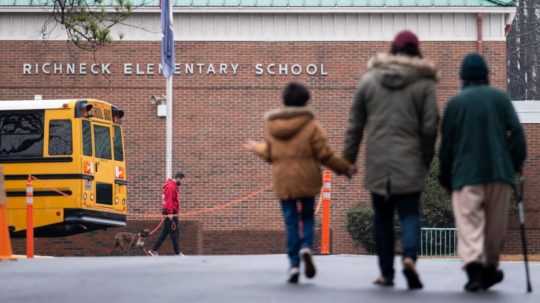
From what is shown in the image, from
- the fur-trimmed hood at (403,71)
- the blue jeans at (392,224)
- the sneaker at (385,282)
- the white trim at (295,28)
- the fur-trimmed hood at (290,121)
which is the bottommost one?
the sneaker at (385,282)

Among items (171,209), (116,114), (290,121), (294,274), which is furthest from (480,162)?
(116,114)

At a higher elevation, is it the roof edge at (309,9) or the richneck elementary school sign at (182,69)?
the roof edge at (309,9)

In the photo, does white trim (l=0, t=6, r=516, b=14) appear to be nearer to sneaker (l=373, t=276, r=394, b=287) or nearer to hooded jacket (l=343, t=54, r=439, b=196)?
sneaker (l=373, t=276, r=394, b=287)

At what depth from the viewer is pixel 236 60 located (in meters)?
37.8

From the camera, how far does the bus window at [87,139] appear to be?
1120 inches

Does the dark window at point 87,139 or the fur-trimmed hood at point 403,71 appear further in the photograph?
the dark window at point 87,139

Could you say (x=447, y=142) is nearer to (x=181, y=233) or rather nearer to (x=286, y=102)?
(x=286, y=102)

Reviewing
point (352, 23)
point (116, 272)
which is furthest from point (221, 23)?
point (116, 272)

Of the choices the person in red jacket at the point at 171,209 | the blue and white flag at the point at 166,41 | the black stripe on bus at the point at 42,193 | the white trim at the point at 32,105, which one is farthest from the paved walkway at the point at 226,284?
the blue and white flag at the point at 166,41

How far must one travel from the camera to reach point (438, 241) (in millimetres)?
34281

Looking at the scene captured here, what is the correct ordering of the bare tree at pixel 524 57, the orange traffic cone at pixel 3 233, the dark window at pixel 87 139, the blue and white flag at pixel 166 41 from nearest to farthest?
1. the orange traffic cone at pixel 3 233
2. the dark window at pixel 87 139
3. the blue and white flag at pixel 166 41
4. the bare tree at pixel 524 57

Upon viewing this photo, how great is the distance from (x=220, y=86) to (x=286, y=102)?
25961 millimetres

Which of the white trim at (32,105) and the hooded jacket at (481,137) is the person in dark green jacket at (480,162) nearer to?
the hooded jacket at (481,137)

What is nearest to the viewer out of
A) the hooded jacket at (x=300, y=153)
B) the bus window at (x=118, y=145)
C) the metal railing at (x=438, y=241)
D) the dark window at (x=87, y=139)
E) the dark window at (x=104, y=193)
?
the hooded jacket at (x=300, y=153)
